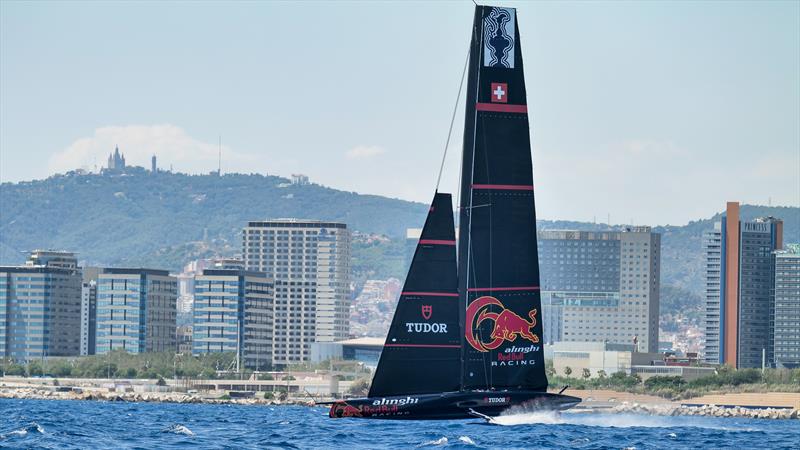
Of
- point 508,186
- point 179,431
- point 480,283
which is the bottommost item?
point 179,431

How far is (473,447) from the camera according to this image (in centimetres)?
5209

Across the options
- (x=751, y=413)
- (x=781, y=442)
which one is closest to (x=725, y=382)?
(x=751, y=413)

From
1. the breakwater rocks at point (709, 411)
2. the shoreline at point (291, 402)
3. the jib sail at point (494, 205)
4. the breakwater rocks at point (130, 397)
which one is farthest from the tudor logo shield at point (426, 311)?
the breakwater rocks at point (130, 397)

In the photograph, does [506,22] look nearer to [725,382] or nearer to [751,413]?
[751,413]

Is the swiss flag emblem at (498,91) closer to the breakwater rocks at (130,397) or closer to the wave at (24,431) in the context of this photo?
the wave at (24,431)

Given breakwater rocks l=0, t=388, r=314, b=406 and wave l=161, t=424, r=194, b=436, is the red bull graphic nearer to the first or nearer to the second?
wave l=161, t=424, r=194, b=436

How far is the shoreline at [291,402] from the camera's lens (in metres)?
154

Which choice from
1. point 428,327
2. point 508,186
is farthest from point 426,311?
point 508,186

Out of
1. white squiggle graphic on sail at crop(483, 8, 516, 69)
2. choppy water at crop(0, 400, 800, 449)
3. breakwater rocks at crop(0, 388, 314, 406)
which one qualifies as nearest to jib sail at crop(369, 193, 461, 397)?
choppy water at crop(0, 400, 800, 449)

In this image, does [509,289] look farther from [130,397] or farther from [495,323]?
[130,397]

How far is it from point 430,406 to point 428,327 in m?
2.61

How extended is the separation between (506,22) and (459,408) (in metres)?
12.7

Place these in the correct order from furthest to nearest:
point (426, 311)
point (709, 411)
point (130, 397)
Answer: point (130, 397) → point (709, 411) → point (426, 311)

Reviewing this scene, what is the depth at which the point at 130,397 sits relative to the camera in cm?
17512
